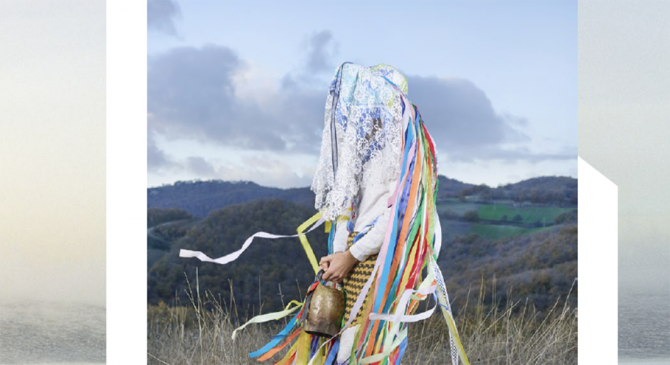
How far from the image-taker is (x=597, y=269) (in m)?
3.89

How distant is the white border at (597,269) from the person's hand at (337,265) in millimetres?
2163

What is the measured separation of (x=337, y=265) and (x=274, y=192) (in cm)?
375

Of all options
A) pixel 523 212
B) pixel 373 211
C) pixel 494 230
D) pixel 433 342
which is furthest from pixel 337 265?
pixel 523 212

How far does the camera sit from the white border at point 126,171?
372 cm

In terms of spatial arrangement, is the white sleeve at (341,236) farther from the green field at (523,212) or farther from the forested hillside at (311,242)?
the green field at (523,212)

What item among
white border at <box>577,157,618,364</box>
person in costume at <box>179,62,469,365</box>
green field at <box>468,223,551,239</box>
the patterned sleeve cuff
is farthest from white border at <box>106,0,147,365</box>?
green field at <box>468,223,551,239</box>

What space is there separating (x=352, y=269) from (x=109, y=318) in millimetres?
2024

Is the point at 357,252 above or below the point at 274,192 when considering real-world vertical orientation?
below

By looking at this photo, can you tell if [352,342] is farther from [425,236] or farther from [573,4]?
[573,4]

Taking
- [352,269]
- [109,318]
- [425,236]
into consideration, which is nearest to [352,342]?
[352,269]

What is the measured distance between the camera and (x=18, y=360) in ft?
17.7

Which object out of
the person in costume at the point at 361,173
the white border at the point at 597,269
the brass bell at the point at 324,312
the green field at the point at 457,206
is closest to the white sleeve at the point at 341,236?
the person in costume at the point at 361,173

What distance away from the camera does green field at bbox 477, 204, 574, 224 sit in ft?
20.4

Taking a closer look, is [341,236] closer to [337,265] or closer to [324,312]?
[337,265]
